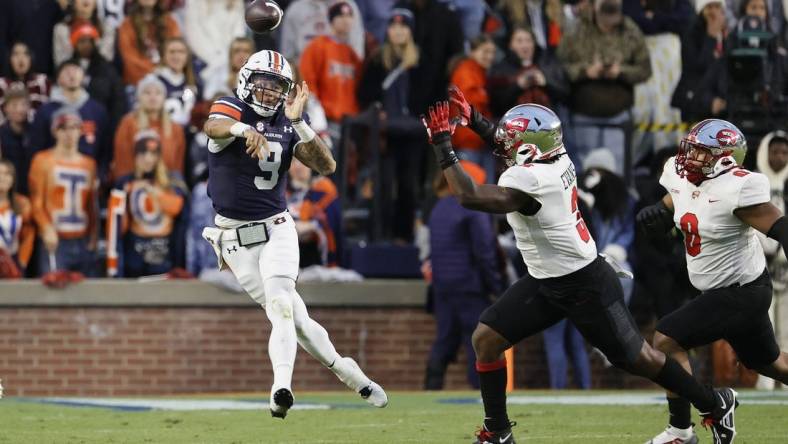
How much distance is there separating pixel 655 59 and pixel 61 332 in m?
5.98

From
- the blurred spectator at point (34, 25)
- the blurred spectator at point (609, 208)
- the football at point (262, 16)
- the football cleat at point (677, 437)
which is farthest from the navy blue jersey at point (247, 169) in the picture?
the blurred spectator at point (34, 25)

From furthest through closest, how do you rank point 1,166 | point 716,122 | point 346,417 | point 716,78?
point 716,78 < point 1,166 < point 346,417 < point 716,122

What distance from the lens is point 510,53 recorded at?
15094 mm

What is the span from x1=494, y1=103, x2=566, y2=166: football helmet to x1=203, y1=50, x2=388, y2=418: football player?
148cm

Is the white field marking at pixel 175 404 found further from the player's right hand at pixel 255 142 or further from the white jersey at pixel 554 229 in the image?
the white jersey at pixel 554 229

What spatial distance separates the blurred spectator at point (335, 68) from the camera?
586 inches

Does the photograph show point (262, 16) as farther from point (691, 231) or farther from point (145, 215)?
point (145, 215)

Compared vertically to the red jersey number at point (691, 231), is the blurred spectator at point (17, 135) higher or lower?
lower

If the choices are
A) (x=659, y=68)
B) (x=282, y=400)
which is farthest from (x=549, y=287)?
(x=659, y=68)

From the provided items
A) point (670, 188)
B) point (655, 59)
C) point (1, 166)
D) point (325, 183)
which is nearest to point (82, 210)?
point (1, 166)

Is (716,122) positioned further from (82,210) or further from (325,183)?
(82,210)

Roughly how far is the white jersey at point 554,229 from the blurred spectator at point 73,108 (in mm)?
6816

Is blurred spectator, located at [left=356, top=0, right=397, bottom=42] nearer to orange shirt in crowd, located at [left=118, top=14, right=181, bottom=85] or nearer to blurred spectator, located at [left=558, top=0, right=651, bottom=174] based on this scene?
blurred spectator, located at [left=558, top=0, right=651, bottom=174]

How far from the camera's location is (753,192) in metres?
8.88
